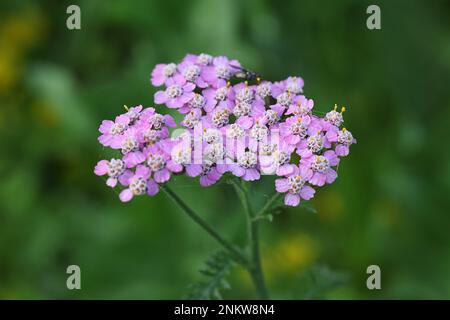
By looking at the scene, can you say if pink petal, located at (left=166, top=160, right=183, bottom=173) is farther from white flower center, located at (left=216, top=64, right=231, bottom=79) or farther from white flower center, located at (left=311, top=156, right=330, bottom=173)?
white flower center, located at (left=216, top=64, right=231, bottom=79)

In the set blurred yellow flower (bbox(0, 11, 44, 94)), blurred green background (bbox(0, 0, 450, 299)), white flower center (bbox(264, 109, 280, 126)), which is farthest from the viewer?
blurred yellow flower (bbox(0, 11, 44, 94))

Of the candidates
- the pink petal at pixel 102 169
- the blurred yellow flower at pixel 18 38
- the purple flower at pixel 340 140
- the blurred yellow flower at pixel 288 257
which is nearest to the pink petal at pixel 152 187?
the pink petal at pixel 102 169

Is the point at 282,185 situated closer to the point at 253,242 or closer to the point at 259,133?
the point at 259,133

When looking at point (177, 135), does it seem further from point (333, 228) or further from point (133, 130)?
point (333, 228)

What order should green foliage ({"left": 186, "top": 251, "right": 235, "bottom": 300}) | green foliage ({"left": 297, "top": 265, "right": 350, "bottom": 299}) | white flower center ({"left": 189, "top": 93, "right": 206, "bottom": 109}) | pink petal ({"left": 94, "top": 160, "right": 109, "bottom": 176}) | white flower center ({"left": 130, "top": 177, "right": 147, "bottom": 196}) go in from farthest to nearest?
green foliage ({"left": 297, "top": 265, "right": 350, "bottom": 299}) → green foliage ({"left": 186, "top": 251, "right": 235, "bottom": 300}) → white flower center ({"left": 189, "top": 93, "right": 206, "bottom": 109}) → pink petal ({"left": 94, "top": 160, "right": 109, "bottom": 176}) → white flower center ({"left": 130, "top": 177, "right": 147, "bottom": 196})

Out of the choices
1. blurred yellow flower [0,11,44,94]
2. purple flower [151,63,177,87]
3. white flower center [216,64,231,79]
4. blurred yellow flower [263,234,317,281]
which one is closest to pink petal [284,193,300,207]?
white flower center [216,64,231,79]

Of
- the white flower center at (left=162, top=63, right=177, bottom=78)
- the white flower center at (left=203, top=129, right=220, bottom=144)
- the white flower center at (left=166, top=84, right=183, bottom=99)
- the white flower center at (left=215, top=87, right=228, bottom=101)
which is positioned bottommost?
the white flower center at (left=203, top=129, right=220, bottom=144)

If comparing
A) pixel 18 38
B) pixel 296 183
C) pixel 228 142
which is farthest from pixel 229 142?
pixel 18 38
